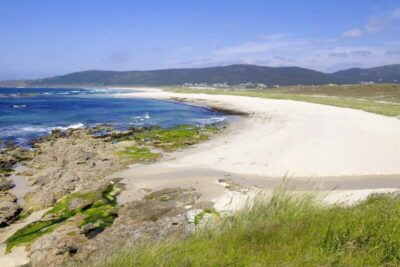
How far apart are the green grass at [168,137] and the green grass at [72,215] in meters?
10.2

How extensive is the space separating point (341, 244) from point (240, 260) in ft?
4.05

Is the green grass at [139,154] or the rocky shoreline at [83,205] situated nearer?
the rocky shoreline at [83,205]

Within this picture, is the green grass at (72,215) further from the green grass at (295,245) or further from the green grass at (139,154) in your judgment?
the green grass at (139,154)

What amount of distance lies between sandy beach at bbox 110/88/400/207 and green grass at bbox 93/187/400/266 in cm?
594

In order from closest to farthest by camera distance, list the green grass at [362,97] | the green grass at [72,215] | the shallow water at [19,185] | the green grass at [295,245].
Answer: the green grass at [295,245]
the green grass at [72,215]
the shallow water at [19,185]
the green grass at [362,97]

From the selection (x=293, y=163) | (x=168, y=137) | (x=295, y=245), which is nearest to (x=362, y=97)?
(x=168, y=137)

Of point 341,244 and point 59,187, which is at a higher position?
point 341,244

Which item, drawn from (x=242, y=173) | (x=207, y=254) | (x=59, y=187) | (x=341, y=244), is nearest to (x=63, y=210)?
(x=59, y=187)

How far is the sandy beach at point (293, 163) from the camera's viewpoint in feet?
48.4

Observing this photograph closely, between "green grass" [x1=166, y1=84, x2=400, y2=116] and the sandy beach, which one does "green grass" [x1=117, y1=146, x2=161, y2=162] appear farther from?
"green grass" [x1=166, y1=84, x2=400, y2=116]

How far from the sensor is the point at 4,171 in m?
19.1

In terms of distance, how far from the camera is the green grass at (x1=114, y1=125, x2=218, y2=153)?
25277mm

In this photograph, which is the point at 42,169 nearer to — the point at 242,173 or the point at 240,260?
Result: the point at 242,173

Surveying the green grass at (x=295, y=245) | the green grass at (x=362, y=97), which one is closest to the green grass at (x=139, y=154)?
the green grass at (x=295, y=245)
